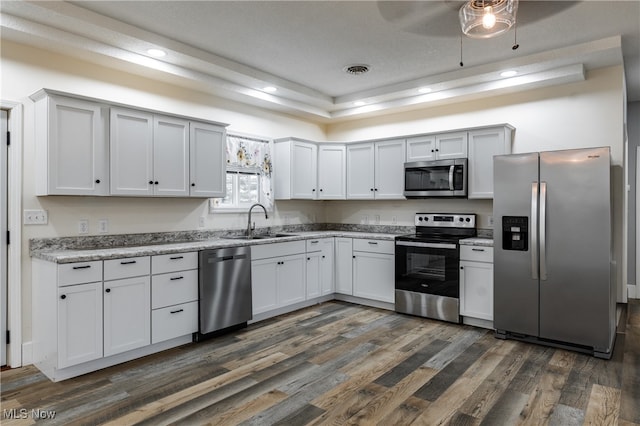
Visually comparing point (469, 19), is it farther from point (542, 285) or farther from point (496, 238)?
point (542, 285)

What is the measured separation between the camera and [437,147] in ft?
15.7

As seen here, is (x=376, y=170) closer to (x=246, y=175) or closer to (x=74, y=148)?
(x=246, y=175)

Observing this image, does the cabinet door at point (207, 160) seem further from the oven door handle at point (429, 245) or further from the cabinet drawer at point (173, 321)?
the oven door handle at point (429, 245)

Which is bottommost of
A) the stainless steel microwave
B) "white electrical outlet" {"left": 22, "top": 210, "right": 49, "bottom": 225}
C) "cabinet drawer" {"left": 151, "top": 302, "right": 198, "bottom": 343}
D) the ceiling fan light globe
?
"cabinet drawer" {"left": 151, "top": 302, "right": 198, "bottom": 343}

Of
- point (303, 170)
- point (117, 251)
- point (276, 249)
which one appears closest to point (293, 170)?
point (303, 170)

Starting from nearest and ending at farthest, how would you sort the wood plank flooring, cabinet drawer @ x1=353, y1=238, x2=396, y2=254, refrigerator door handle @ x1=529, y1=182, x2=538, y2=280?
the wood plank flooring → refrigerator door handle @ x1=529, y1=182, x2=538, y2=280 → cabinet drawer @ x1=353, y1=238, x2=396, y2=254

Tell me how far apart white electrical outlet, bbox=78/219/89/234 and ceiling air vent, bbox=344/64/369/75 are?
2924 millimetres

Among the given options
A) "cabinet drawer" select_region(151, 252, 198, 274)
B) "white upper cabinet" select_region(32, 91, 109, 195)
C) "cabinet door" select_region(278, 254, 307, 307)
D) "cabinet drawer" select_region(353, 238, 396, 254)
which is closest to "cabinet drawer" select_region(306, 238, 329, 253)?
"cabinet door" select_region(278, 254, 307, 307)

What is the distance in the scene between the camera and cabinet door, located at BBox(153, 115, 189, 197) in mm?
3758

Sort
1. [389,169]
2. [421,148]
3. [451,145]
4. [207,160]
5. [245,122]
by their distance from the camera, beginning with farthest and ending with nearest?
[389,169]
[245,122]
[421,148]
[451,145]
[207,160]

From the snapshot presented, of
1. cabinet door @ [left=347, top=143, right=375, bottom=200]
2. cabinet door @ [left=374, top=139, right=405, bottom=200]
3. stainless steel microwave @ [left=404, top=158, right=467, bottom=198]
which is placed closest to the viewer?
stainless steel microwave @ [left=404, top=158, right=467, bottom=198]

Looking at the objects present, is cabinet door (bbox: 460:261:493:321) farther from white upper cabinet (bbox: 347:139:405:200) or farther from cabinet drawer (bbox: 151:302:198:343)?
cabinet drawer (bbox: 151:302:198:343)

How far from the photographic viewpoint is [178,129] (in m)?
3.92

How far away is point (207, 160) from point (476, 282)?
9.96ft
